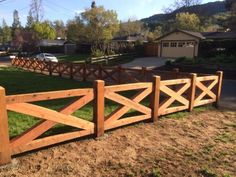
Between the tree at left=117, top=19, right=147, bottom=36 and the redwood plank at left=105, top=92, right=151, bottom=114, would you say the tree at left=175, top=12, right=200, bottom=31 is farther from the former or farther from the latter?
the redwood plank at left=105, top=92, right=151, bottom=114

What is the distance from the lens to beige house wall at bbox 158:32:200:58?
1282 inches

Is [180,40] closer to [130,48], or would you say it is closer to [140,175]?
[130,48]

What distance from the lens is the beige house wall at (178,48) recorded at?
107ft

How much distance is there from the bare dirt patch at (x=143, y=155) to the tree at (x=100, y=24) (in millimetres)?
38638

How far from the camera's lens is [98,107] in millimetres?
5492

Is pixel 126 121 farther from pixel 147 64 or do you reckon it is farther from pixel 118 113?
pixel 147 64

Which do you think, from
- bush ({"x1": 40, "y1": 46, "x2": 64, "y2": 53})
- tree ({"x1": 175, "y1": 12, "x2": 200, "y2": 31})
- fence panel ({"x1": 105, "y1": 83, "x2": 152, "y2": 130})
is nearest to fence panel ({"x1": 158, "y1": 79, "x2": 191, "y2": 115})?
fence panel ({"x1": 105, "y1": 83, "x2": 152, "y2": 130})

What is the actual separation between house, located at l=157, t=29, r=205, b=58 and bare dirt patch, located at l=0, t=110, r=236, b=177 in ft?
89.5

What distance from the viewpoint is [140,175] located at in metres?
4.16

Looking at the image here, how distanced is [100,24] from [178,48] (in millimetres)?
16094

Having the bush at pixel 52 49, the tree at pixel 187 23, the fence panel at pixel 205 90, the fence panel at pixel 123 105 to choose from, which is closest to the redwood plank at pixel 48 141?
the fence panel at pixel 123 105

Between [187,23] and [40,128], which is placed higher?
[187,23]

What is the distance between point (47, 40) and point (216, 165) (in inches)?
2800

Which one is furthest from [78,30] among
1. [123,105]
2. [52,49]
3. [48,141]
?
[48,141]
